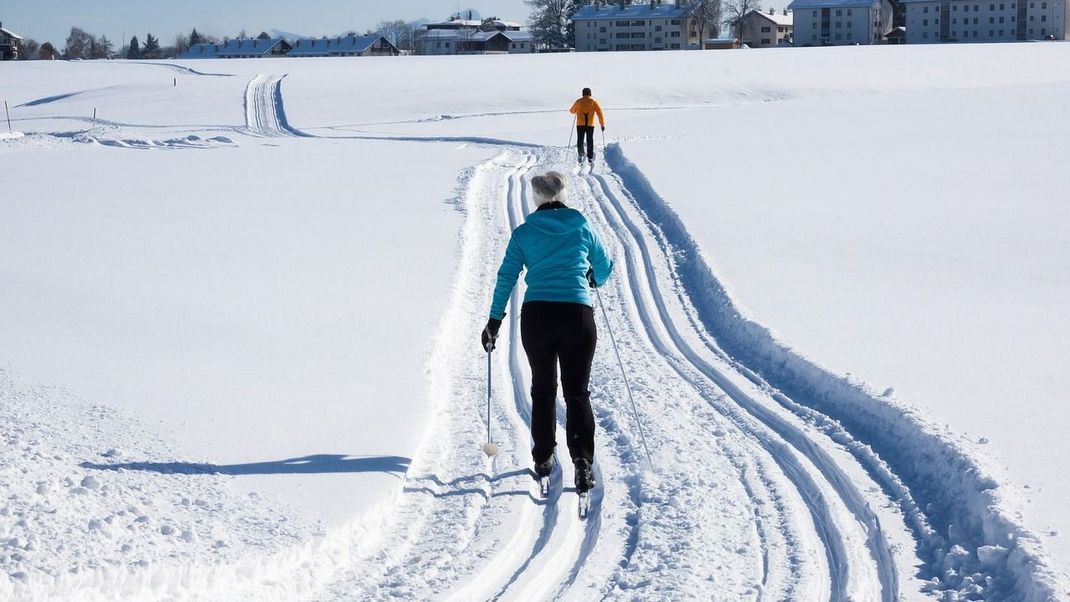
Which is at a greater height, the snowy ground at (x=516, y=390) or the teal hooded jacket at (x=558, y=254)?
the teal hooded jacket at (x=558, y=254)

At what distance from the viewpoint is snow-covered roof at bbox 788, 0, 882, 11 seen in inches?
4237

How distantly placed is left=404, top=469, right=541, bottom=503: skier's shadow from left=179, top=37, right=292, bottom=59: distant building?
5283 inches

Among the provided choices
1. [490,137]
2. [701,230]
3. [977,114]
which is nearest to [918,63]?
[977,114]

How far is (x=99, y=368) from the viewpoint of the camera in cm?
692

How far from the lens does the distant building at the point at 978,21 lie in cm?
10356

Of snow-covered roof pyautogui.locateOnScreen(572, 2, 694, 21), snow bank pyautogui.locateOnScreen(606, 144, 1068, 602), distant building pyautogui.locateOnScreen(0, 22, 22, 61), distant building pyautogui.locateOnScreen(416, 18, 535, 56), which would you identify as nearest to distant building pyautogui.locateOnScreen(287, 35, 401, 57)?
distant building pyautogui.locateOnScreen(416, 18, 535, 56)

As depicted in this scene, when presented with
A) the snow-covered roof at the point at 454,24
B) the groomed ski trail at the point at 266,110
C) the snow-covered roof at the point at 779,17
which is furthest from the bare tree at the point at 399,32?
the groomed ski trail at the point at 266,110

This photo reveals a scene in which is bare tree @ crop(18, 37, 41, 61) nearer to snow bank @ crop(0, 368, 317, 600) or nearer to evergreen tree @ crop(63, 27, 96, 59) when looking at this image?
evergreen tree @ crop(63, 27, 96, 59)

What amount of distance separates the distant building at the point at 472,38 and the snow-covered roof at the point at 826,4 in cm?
3143

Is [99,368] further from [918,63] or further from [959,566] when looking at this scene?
[918,63]

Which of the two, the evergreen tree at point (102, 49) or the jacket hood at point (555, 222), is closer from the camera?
the jacket hood at point (555, 222)

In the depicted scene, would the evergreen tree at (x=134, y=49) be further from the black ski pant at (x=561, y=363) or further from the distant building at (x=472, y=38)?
the black ski pant at (x=561, y=363)

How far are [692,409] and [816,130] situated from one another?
1972 centimetres

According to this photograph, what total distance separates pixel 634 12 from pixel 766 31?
64.5ft
